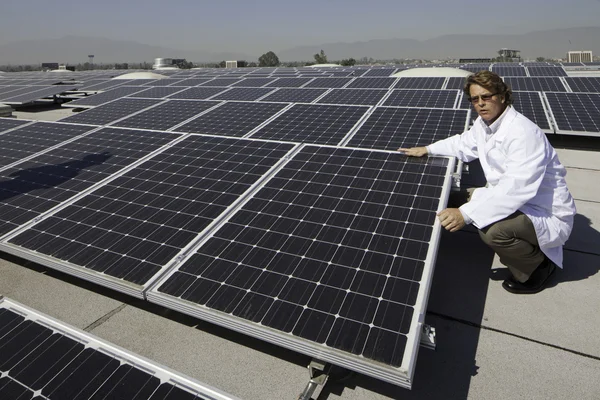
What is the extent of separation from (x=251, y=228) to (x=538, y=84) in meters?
18.4

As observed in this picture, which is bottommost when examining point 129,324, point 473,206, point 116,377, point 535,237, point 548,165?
point 129,324

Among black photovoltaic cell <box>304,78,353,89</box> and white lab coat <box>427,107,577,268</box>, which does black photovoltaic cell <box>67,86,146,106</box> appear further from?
white lab coat <box>427,107,577,268</box>

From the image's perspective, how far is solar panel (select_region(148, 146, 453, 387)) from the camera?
3467 millimetres

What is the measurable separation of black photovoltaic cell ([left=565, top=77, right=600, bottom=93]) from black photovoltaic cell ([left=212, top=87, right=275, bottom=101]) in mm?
13947

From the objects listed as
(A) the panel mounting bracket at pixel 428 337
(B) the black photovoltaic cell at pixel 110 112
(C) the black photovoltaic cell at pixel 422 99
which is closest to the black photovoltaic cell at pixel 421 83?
(C) the black photovoltaic cell at pixel 422 99

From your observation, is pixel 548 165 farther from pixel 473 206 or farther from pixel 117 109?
pixel 117 109

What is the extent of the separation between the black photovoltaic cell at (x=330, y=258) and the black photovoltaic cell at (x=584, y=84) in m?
15.5

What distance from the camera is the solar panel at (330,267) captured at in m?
3.47

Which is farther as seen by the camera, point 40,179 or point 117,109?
point 117,109

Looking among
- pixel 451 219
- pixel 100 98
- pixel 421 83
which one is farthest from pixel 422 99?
pixel 100 98

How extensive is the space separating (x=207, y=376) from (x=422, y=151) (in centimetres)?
451

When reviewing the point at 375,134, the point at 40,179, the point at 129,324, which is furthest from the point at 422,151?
the point at 40,179

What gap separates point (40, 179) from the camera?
695 cm

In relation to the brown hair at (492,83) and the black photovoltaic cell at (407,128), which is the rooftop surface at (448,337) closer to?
the brown hair at (492,83)
